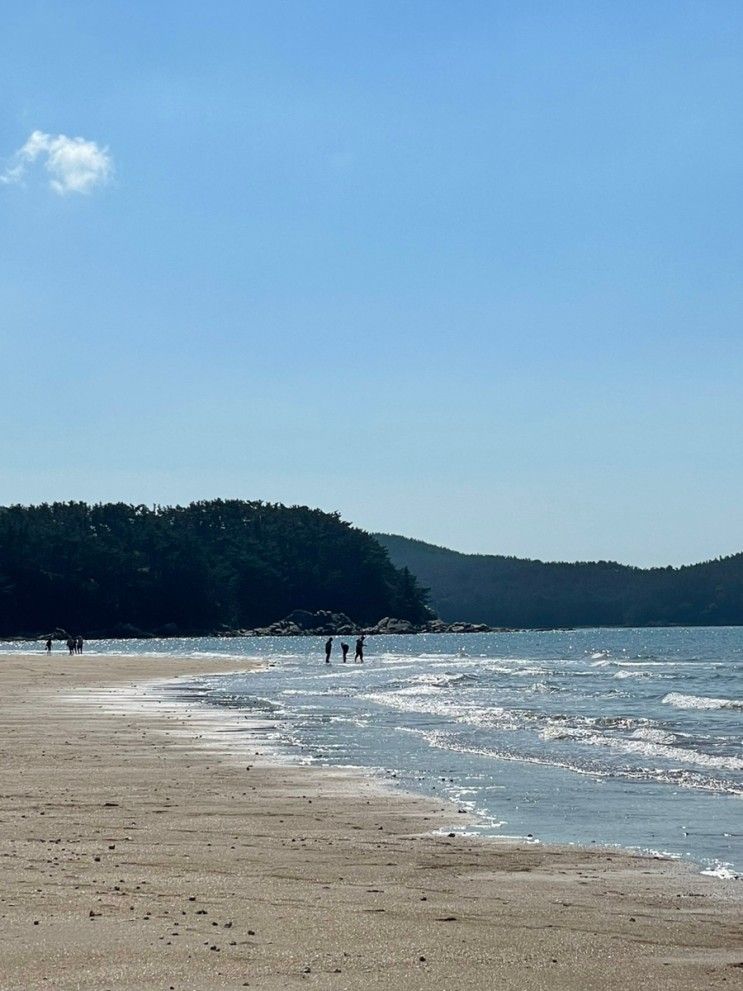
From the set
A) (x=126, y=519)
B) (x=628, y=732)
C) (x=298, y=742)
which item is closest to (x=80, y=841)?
(x=298, y=742)

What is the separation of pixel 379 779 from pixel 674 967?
1010 centimetres

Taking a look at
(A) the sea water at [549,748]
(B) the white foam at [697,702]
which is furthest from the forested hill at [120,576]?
(B) the white foam at [697,702]

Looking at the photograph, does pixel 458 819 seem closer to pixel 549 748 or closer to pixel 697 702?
pixel 549 748

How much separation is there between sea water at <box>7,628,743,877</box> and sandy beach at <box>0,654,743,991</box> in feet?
4.04

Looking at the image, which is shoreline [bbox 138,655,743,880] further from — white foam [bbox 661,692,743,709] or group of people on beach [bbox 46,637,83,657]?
group of people on beach [bbox 46,637,83,657]

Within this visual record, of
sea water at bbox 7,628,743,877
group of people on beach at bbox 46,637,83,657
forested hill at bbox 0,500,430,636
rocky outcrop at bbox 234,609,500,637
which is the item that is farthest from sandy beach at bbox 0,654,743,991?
rocky outcrop at bbox 234,609,500,637

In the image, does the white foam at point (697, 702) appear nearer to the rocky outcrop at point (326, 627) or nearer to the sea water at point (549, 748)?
the sea water at point (549, 748)

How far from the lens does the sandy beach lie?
7344mm

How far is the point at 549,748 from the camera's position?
22531 millimetres

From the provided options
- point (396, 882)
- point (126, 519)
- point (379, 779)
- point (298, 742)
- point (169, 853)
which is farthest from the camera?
point (126, 519)

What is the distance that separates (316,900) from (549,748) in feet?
45.3

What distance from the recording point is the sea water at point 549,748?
1366 centimetres

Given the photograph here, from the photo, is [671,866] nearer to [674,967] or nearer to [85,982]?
[674,967]

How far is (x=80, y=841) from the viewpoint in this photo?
11.6 m
